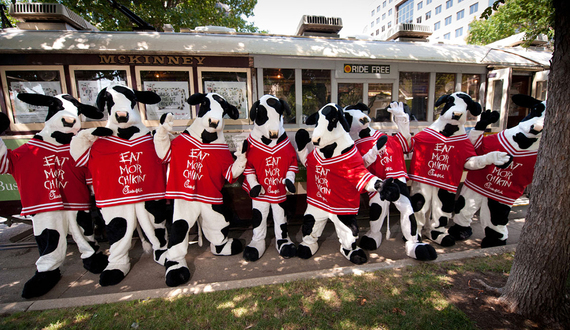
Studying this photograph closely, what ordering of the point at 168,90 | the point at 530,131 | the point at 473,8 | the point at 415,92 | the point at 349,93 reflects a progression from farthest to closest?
1. the point at 473,8
2. the point at 415,92
3. the point at 349,93
4. the point at 168,90
5. the point at 530,131

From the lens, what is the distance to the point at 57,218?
3340 mm

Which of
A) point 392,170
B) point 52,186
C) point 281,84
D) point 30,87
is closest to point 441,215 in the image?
point 392,170

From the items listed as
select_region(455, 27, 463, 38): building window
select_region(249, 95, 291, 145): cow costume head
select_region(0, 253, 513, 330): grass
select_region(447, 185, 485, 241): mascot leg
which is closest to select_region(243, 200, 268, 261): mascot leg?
select_region(0, 253, 513, 330): grass

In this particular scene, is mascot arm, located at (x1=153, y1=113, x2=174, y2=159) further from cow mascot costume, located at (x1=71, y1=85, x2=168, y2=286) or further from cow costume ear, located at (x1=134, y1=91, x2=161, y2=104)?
cow costume ear, located at (x1=134, y1=91, x2=161, y2=104)

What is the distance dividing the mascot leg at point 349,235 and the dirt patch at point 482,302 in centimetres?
101

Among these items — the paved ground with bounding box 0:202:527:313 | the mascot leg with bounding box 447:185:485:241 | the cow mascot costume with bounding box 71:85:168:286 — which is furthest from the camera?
the mascot leg with bounding box 447:185:485:241

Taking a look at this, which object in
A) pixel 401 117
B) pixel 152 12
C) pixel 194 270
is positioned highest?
pixel 152 12

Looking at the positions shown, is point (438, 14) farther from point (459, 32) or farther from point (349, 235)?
point (349, 235)

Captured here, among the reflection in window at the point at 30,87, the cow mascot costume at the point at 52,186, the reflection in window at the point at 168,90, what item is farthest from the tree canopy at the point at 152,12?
the cow mascot costume at the point at 52,186

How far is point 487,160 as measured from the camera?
11.6 ft

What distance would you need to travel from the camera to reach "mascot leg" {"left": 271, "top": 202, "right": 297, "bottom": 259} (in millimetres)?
3760

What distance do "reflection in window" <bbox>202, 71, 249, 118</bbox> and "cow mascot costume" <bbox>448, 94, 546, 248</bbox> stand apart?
3642 millimetres

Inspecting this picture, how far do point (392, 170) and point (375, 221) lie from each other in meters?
0.81

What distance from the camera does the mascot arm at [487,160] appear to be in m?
3.38
